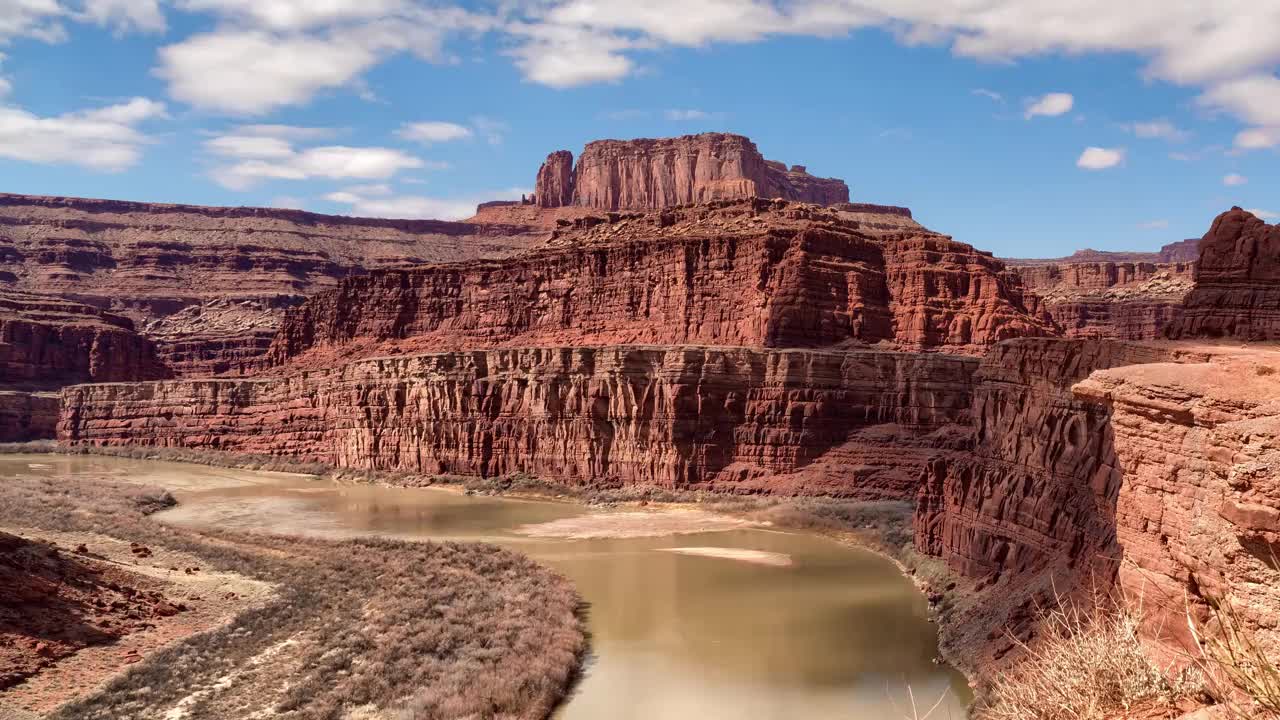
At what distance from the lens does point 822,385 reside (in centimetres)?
4841

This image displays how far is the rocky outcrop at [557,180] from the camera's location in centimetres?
15050

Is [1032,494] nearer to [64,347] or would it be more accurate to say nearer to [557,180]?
[64,347]

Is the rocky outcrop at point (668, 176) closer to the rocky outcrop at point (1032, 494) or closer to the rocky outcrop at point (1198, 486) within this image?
the rocky outcrop at point (1032, 494)

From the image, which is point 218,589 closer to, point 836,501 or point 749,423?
point 836,501

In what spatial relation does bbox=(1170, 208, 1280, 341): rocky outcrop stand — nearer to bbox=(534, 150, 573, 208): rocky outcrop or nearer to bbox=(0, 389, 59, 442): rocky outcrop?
bbox=(0, 389, 59, 442): rocky outcrop

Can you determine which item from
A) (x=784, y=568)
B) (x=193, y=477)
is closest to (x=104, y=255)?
(x=193, y=477)

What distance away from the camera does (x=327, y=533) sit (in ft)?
127

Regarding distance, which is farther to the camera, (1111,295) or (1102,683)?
(1111,295)

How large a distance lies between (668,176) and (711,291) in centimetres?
7206

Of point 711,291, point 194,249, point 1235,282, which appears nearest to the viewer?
point 1235,282

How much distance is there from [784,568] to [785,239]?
3255cm

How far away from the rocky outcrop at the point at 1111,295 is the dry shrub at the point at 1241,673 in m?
69.8

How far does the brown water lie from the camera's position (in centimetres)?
1883

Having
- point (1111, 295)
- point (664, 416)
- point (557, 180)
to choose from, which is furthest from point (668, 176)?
point (664, 416)
